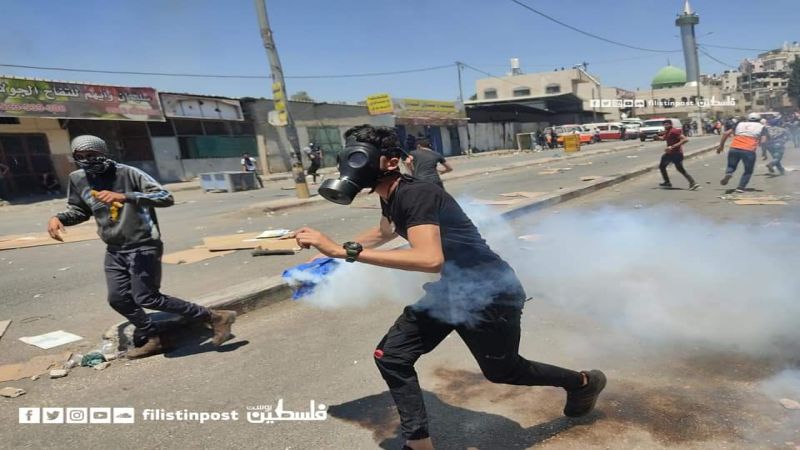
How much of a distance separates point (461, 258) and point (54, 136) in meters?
Result: 20.7

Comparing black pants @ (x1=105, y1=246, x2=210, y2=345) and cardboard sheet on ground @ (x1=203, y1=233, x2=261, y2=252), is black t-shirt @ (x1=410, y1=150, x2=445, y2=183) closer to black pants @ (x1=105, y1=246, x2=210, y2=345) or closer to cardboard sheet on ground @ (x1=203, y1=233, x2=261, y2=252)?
cardboard sheet on ground @ (x1=203, y1=233, x2=261, y2=252)

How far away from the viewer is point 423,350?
2.21 meters

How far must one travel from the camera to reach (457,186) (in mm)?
15656

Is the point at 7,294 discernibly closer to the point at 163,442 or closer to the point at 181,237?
the point at 181,237

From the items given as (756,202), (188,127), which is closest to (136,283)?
(756,202)

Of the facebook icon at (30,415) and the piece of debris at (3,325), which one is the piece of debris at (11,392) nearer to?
the facebook icon at (30,415)

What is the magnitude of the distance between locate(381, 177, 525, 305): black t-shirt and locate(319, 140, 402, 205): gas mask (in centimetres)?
14

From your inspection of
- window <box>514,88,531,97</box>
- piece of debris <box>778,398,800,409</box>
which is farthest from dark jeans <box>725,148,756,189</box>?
window <box>514,88,531,97</box>

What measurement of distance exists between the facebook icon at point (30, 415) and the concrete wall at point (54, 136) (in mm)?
18090

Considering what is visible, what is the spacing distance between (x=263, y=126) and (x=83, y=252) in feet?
61.4

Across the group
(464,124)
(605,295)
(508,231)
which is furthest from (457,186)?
(464,124)

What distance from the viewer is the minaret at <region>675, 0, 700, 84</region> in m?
77.9

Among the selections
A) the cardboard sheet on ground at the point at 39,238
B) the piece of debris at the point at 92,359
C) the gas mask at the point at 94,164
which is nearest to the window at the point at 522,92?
the cardboard sheet on ground at the point at 39,238

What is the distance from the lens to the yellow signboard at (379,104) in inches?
1236
